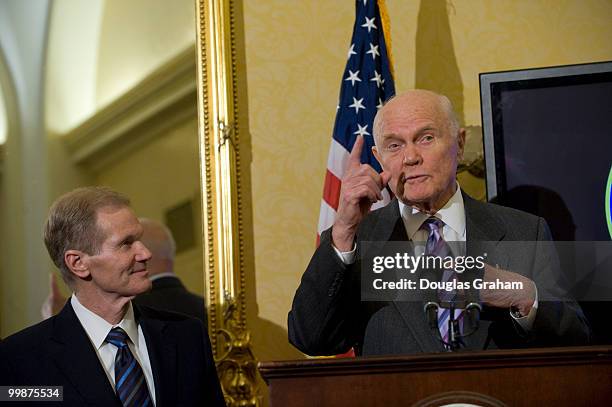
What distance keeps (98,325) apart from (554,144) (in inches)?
73.1

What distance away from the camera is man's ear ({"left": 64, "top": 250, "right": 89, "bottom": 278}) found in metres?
3.15

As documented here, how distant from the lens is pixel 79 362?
298 cm

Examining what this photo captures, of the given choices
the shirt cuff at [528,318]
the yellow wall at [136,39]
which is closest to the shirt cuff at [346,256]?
the shirt cuff at [528,318]

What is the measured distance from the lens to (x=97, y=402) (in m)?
2.91

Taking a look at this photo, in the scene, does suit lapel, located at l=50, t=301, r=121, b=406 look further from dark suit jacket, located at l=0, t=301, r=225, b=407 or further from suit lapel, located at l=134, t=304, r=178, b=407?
suit lapel, located at l=134, t=304, r=178, b=407

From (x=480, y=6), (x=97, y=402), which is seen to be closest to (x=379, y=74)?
(x=480, y=6)

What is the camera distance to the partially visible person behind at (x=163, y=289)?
162 inches

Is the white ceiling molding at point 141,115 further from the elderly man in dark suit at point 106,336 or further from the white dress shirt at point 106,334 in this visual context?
the white dress shirt at point 106,334

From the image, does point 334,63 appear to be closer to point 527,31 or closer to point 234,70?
point 234,70

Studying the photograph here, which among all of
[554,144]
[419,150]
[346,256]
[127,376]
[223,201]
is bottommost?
[127,376]

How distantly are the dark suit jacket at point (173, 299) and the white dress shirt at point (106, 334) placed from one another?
3.14ft

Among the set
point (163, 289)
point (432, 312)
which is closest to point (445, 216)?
point (432, 312)

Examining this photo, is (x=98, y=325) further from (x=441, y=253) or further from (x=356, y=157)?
(x=441, y=253)

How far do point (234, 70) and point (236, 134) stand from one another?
27 cm
